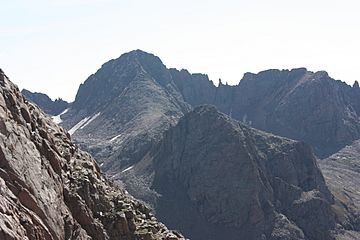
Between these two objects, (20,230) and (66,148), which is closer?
(20,230)

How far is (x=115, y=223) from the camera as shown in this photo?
54156 millimetres

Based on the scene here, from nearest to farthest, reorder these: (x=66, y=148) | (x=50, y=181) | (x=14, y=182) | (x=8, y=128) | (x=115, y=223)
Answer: (x=14, y=182) → (x=8, y=128) → (x=50, y=181) → (x=115, y=223) → (x=66, y=148)

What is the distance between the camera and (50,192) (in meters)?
43.6

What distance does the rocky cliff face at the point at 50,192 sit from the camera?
3853 centimetres

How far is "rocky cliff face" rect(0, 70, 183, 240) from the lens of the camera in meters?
38.5

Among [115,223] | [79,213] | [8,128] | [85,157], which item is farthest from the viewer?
[85,157]

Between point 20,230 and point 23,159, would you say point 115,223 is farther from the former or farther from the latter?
point 20,230

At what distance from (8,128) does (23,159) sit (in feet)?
8.63

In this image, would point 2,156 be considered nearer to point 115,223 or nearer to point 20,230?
point 20,230

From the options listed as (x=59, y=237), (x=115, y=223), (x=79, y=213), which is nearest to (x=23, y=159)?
(x=59, y=237)

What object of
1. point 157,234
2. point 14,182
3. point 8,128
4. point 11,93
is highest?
point 11,93

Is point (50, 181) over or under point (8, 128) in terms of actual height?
under

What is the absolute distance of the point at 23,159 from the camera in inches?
1644

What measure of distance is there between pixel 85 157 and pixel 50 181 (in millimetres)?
18173
